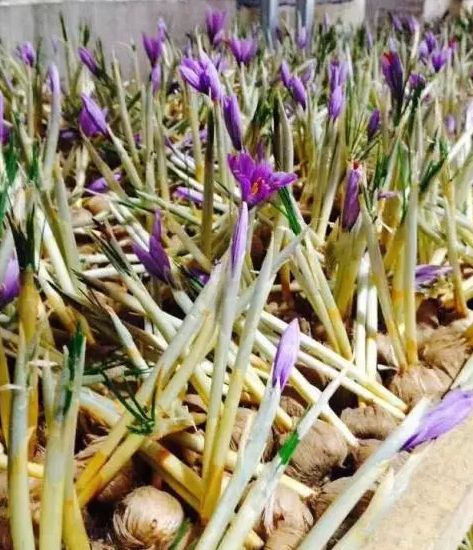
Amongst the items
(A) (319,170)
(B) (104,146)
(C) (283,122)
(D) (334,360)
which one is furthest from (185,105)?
(D) (334,360)

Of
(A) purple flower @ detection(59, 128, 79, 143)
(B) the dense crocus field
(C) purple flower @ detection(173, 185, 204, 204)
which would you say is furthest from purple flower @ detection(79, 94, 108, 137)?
(A) purple flower @ detection(59, 128, 79, 143)

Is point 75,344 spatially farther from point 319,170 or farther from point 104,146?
point 104,146

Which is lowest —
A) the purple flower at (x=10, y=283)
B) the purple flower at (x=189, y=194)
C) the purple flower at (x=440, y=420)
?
the purple flower at (x=189, y=194)

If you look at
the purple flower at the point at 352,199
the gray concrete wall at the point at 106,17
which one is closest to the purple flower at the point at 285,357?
the purple flower at the point at 352,199

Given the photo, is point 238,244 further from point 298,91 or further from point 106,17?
point 106,17

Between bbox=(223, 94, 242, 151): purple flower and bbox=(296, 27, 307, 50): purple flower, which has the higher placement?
bbox=(223, 94, 242, 151): purple flower

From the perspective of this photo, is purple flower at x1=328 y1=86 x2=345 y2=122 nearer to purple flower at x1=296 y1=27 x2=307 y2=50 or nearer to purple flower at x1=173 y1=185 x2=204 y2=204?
purple flower at x1=173 y1=185 x2=204 y2=204

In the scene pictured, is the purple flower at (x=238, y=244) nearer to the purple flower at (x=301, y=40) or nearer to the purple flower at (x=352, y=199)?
the purple flower at (x=352, y=199)
